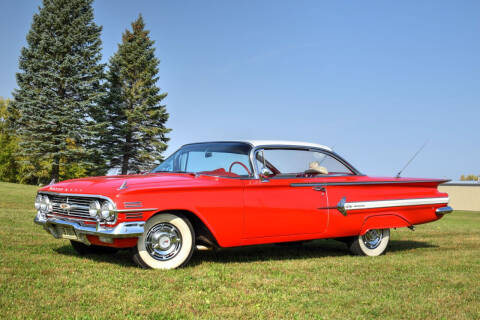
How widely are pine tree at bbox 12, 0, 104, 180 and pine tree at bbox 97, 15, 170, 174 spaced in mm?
3553

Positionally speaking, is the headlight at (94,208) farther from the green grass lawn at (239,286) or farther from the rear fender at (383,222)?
the rear fender at (383,222)

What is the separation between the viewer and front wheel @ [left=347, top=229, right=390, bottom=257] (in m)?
7.31

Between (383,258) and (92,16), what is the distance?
35.3 m

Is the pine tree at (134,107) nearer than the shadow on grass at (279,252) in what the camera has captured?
No

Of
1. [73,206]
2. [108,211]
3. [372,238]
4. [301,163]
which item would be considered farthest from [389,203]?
[73,206]

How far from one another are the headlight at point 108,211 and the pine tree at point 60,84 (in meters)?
30.6

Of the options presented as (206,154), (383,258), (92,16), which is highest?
(92,16)

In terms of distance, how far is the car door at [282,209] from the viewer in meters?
6.05

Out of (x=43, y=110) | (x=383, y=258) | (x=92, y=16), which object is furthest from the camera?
(x=92, y=16)

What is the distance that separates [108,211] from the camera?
5234 mm

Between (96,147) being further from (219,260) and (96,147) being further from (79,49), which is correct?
(219,260)

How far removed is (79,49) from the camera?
3659 centimetres

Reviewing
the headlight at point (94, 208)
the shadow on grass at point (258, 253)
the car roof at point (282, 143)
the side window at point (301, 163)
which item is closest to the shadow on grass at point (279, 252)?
the shadow on grass at point (258, 253)

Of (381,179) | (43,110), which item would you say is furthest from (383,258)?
(43,110)
